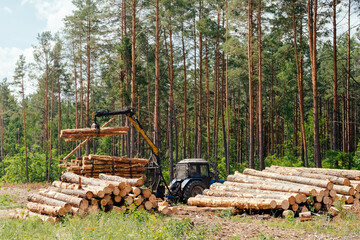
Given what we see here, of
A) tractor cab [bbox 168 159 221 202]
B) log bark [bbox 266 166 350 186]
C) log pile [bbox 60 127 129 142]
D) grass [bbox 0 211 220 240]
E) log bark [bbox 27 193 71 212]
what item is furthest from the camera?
tractor cab [bbox 168 159 221 202]

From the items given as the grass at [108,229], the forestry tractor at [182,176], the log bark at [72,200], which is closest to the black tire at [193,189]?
the forestry tractor at [182,176]

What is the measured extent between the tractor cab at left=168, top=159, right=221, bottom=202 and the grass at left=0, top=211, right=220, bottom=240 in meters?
4.81

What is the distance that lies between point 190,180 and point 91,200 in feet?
17.2

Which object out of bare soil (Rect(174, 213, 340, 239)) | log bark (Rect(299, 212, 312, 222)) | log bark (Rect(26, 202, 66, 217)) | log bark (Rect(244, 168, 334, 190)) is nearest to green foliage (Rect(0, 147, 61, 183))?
log bark (Rect(26, 202, 66, 217))

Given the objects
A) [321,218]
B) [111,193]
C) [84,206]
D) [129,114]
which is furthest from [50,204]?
[321,218]

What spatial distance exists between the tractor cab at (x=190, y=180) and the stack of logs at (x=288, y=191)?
848 mm

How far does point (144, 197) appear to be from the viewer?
11.6 metres

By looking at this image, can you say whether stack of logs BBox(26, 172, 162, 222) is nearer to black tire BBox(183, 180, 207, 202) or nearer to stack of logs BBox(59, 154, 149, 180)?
stack of logs BBox(59, 154, 149, 180)

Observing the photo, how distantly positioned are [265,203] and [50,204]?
6878 mm

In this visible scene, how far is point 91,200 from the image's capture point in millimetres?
10805

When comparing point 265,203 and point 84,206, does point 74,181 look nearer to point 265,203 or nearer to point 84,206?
point 84,206

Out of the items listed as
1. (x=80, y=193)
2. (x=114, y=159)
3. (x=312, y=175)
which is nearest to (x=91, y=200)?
(x=80, y=193)

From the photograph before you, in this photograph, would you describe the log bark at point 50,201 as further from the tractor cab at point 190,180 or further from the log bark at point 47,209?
the tractor cab at point 190,180

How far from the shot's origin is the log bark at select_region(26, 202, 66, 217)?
10031mm
